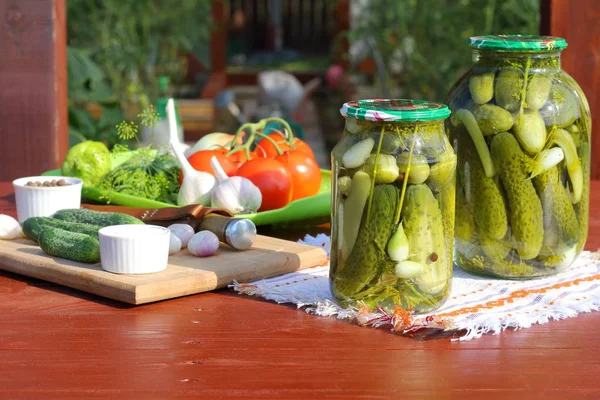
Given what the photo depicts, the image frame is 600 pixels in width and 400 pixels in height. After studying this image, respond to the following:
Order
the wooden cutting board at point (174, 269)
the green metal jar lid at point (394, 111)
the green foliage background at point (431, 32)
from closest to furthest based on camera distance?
the green metal jar lid at point (394, 111) < the wooden cutting board at point (174, 269) < the green foliage background at point (431, 32)

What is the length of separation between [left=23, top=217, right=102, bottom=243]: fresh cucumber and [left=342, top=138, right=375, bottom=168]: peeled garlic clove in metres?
0.45

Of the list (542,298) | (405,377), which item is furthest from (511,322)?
(405,377)

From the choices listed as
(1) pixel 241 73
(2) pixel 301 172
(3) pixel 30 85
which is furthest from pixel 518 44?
(1) pixel 241 73

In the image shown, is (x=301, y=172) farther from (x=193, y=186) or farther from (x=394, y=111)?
(x=394, y=111)

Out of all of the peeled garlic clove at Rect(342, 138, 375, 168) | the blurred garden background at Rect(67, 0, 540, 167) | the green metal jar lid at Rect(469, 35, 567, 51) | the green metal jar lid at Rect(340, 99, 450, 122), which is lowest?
the blurred garden background at Rect(67, 0, 540, 167)

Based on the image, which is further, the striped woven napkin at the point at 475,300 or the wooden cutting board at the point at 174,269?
the wooden cutting board at the point at 174,269

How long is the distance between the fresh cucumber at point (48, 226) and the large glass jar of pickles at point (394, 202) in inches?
16.9

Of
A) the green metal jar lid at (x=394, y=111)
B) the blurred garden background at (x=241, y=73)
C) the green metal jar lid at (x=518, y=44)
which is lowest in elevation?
the blurred garden background at (x=241, y=73)

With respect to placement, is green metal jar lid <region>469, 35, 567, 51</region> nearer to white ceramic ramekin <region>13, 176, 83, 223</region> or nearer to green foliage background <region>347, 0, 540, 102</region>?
white ceramic ramekin <region>13, 176, 83, 223</region>

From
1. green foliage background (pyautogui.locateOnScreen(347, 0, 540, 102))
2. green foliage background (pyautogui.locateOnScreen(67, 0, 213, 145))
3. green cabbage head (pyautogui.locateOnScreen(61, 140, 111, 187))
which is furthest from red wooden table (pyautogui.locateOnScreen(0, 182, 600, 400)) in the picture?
green foliage background (pyautogui.locateOnScreen(347, 0, 540, 102))

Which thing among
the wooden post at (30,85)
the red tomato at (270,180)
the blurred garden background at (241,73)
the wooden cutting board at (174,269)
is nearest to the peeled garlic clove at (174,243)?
the wooden cutting board at (174,269)

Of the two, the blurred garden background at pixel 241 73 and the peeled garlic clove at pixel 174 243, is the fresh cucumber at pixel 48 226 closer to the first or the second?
the peeled garlic clove at pixel 174 243

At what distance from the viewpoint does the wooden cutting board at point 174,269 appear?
1369mm

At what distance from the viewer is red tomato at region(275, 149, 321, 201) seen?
77.4 inches
